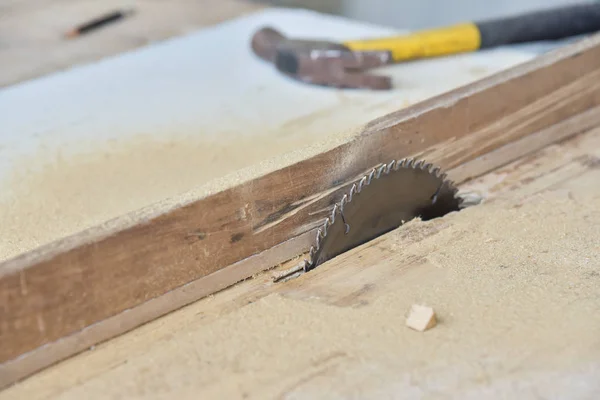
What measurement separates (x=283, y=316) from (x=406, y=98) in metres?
1.02

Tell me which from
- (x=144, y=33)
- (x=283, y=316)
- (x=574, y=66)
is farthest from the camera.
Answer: (x=144, y=33)

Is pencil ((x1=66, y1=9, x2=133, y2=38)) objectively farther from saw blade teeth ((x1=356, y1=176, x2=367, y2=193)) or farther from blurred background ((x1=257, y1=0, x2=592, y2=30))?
saw blade teeth ((x1=356, y1=176, x2=367, y2=193))

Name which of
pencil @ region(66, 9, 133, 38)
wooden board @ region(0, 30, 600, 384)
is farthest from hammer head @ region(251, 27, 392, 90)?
pencil @ region(66, 9, 133, 38)

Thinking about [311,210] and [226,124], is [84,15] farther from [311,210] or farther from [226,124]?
[311,210]

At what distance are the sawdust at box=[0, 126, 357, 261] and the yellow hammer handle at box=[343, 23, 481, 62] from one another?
53cm

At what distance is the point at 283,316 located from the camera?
1.19 meters

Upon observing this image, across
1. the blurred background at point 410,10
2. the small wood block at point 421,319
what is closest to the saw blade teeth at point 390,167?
the small wood block at point 421,319

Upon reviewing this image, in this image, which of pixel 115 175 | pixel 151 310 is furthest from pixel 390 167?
pixel 115 175

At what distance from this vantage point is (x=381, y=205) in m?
1.44

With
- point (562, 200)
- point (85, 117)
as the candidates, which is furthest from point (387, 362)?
point (85, 117)

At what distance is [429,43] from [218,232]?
1261 millimetres

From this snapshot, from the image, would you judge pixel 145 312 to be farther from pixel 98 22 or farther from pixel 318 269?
pixel 98 22

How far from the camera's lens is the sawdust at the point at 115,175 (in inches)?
57.9

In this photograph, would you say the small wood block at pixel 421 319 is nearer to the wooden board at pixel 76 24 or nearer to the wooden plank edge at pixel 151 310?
the wooden plank edge at pixel 151 310
